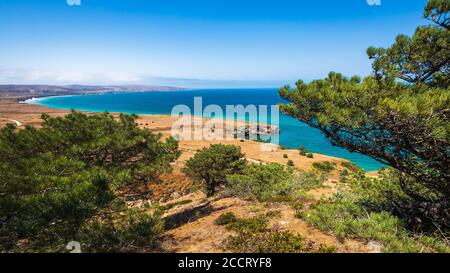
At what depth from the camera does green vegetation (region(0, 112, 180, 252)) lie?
546 centimetres

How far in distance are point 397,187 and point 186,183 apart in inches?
847

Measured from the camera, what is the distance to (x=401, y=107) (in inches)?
159

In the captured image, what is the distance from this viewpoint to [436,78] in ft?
18.0

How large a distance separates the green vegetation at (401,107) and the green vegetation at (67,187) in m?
5.81

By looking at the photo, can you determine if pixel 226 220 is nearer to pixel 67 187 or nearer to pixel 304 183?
pixel 67 187

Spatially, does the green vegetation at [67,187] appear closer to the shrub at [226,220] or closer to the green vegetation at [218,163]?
the shrub at [226,220]

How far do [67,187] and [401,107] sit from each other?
764 centimetres

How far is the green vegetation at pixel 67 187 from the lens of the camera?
546cm

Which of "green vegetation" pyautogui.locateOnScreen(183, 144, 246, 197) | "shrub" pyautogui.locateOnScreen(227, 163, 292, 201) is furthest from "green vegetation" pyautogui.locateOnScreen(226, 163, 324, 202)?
"green vegetation" pyautogui.locateOnScreen(183, 144, 246, 197)

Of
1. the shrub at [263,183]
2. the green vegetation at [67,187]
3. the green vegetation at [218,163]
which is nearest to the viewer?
the green vegetation at [67,187]

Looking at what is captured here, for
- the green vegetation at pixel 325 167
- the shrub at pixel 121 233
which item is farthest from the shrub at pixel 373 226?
the green vegetation at pixel 325 167

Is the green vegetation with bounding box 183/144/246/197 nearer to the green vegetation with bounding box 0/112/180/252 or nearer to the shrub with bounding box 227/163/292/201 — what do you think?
the shrub with bounding box 227/163/292/201
